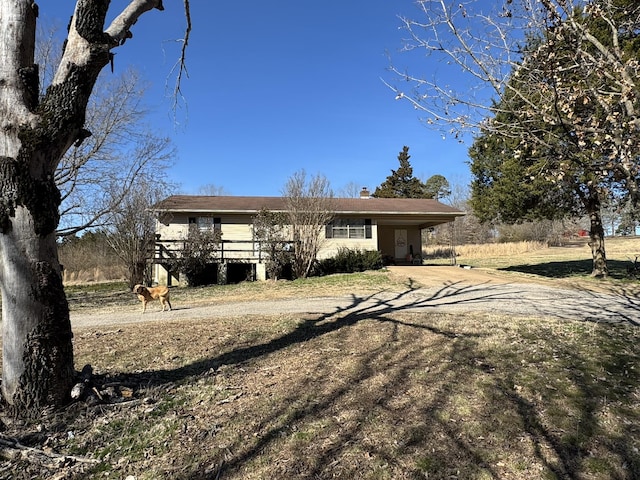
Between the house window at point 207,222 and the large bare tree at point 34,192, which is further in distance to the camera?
the house window at point 207,222

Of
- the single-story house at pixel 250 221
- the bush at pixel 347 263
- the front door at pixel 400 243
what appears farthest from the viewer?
the front door at pixel 400 243

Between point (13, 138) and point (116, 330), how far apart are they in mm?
4868

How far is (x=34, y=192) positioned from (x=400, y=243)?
22.6 metres

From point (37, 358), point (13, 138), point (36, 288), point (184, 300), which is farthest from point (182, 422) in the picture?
point (184, 300)

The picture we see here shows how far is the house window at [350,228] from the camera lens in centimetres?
2089

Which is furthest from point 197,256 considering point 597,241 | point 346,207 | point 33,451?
point 597,241

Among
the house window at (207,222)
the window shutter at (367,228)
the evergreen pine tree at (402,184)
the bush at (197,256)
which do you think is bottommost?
the bush at (197,256)

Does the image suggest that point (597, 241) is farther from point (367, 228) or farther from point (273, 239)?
point (273, 239)

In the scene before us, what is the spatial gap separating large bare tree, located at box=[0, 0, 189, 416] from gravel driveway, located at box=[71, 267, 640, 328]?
4897 millimetres

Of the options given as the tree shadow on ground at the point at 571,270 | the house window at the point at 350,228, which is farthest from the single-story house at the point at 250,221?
the tree shadow on ground at the point at 571,270

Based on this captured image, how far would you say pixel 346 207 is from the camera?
70.1ft

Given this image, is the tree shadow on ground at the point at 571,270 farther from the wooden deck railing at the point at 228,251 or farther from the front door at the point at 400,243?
the wooden deck railing at the point at 228,251

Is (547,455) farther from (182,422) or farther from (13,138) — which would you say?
(13,138)

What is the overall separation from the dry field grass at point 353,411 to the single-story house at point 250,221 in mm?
12082
